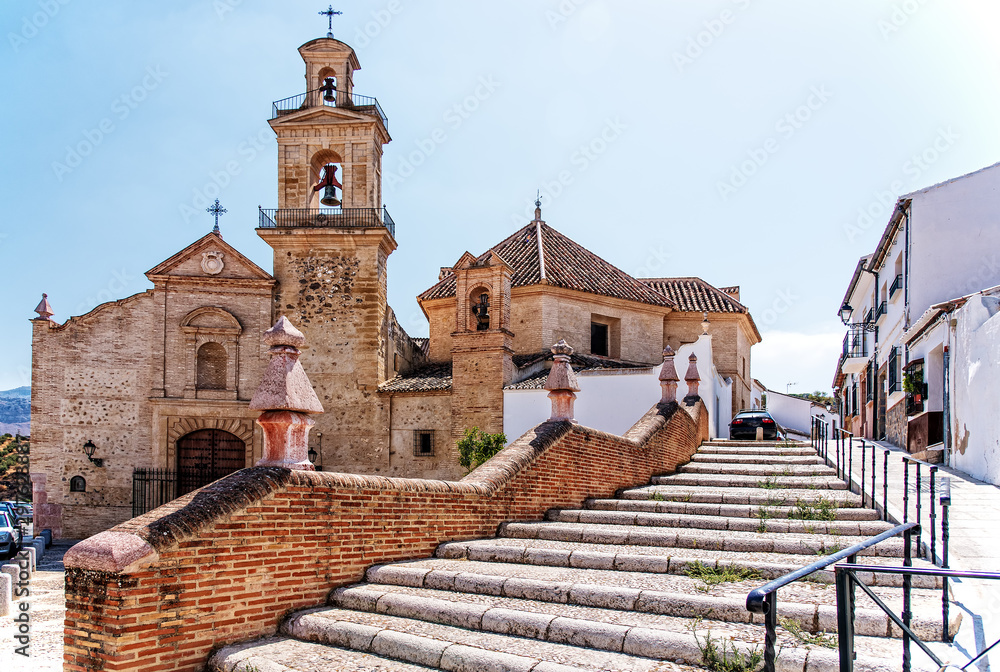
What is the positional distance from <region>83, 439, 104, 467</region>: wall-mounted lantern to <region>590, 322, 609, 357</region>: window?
579 inches

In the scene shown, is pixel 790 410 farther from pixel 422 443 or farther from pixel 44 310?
pixel 44 310

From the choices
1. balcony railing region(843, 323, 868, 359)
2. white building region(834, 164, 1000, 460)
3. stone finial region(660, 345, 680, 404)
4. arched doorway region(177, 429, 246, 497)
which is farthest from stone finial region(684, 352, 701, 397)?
arched doorway region(177, 429, 246, 497)

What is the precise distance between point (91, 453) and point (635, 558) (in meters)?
19.0

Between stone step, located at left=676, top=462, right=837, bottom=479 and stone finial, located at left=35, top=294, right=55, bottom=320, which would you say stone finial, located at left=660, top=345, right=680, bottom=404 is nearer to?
stone step, located at left=676, top=462, right=837, bottom=479

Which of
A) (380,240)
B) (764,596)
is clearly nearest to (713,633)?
(764,596)

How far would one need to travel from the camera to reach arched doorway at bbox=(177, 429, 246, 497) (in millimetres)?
21906

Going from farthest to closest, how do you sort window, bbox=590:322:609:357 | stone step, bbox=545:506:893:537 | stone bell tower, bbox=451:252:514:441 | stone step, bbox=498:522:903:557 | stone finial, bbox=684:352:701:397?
window, bbox=590:322:609:357 → stone bell tower, bbox=451:252:514:441 → stone finial, bbox=684:352:701:397 → stone step, bbox=545:506:893:537 → stone step, bbox=498:522:903:557

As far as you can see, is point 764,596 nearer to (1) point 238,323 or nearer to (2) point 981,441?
(2) point 981,441

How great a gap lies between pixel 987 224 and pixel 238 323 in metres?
19.4

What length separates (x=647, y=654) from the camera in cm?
542

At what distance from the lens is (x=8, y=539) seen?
18172 mm

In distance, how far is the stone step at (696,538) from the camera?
7445 millimetres

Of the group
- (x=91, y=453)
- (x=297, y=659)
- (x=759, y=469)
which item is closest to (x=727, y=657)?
(x=297, y=659)

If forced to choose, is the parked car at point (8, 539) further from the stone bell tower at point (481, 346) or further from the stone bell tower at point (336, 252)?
the stone bell tower at point (481, 346)
